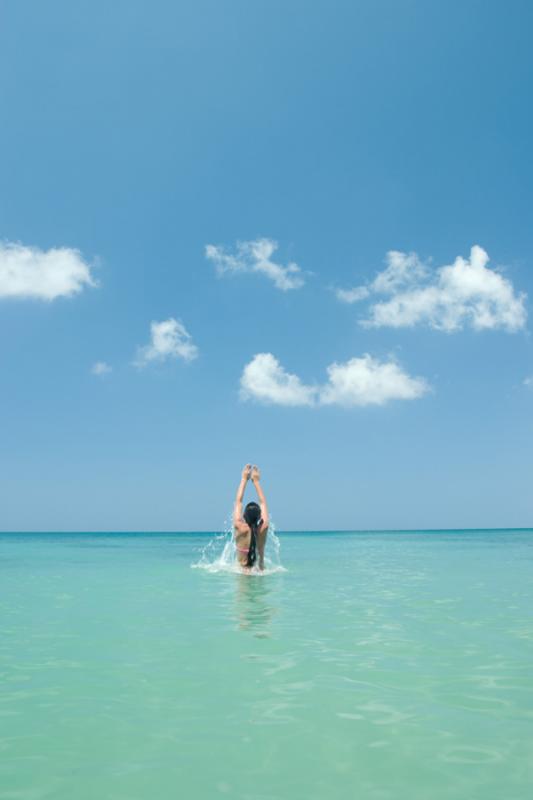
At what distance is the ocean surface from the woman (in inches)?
132

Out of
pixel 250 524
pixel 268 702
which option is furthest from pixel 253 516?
pixel 268 702

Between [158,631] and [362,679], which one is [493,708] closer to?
[362,679]

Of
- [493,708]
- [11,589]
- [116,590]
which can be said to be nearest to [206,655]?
[493,708]

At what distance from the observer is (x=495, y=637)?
27.6ft

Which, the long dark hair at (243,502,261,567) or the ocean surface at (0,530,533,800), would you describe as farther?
the long dark hair at (243,502,261,567)

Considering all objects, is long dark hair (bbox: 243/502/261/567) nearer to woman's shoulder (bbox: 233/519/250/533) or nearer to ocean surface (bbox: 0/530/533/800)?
woman's shoulder (bbox: 233/519/250/533)

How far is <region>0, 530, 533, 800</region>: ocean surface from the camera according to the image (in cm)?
397

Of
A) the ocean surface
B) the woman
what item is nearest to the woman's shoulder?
the woman

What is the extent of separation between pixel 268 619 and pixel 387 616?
6.72 ft

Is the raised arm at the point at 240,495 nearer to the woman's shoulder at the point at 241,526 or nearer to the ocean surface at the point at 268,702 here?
the woman's shoulder at the point at 241,526

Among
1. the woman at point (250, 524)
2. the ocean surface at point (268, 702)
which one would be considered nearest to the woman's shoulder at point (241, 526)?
the woman at point (250, 524)

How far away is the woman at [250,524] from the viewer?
13852mm

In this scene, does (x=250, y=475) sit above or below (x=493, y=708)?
above

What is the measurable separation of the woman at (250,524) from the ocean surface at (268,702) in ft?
11.0
